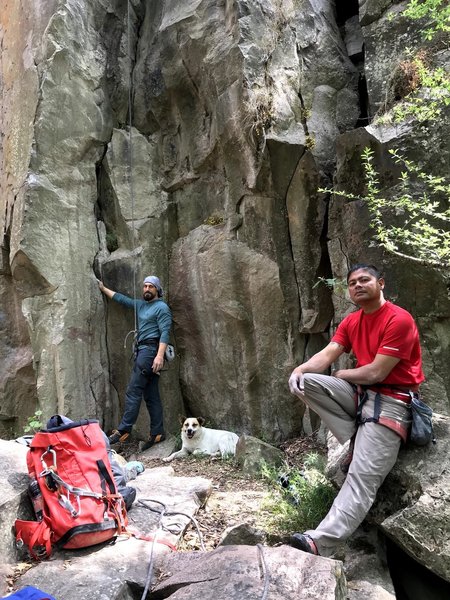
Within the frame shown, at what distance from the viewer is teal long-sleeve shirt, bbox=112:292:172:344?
8.82 metres

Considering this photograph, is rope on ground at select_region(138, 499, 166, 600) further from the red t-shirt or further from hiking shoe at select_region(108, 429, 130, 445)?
hiking shoe at select_region(108, 429, 130, 445)

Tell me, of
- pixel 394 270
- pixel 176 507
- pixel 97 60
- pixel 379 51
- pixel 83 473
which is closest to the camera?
pixel 83 473

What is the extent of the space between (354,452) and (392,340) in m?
1.04

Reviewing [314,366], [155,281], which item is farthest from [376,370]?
[155,281]

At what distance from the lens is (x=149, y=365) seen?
8.76 metres

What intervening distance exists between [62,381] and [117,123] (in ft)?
17.5

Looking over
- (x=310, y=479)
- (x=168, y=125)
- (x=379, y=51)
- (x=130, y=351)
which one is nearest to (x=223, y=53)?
(x=168, y=125)

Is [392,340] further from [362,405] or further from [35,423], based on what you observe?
[35,423]

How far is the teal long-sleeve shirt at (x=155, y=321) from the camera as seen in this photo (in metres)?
8.82

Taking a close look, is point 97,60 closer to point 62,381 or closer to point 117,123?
point 117,123

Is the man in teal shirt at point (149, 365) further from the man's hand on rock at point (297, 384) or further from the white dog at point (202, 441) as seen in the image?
the man's hand on rock at point (297, 384)

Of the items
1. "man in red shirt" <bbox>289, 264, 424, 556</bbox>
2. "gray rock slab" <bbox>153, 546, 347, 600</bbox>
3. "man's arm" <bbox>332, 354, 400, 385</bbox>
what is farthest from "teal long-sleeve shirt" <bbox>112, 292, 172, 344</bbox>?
"gray rock slab" <bbox>153, 546, 347, 600</bbox>

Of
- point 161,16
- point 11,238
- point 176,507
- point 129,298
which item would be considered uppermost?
point 161,16

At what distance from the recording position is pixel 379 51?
27.2ft
